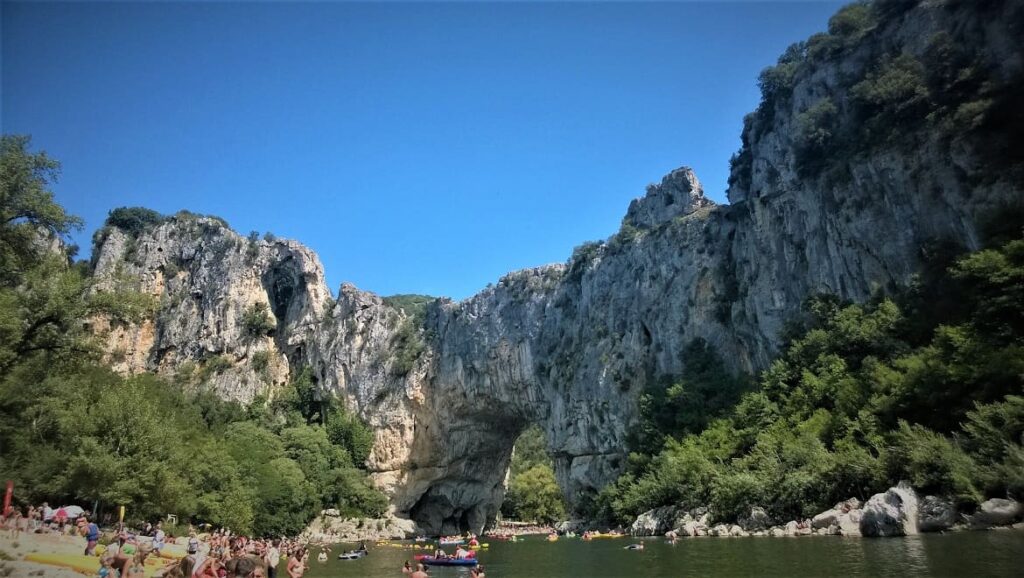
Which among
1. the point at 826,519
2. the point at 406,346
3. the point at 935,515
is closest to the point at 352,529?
the point at 406,346

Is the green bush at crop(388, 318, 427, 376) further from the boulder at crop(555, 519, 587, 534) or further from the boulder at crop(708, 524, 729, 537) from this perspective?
the boulder at crop(708, 524, 729, 537)

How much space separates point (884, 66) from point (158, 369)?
208 ft

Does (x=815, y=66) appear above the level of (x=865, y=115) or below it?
above

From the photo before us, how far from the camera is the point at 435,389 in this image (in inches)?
2256

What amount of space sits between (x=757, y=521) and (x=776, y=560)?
36.9 ft

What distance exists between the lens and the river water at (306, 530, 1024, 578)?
41.0ft

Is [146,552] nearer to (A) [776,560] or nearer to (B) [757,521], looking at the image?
(A) [776,560]

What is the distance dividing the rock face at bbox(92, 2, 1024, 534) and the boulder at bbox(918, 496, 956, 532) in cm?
80

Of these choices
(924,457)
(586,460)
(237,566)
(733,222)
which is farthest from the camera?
(586,460)

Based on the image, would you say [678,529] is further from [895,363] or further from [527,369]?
[527,369]

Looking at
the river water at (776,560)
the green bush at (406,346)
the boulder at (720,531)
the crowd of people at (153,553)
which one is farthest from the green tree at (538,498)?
the crowd of people at (153,553)

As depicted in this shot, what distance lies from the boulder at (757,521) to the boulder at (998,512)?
9687 millimetres

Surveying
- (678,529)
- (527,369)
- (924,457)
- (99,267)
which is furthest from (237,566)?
(99,267)

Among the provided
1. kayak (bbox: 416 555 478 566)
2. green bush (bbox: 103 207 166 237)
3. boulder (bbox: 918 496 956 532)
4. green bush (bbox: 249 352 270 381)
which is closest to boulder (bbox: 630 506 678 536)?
kayak (bbox: 416 555 478 566)
